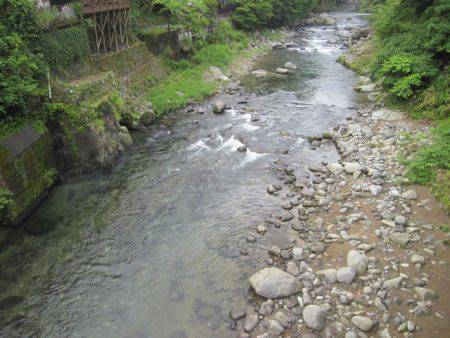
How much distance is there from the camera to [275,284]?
834cm

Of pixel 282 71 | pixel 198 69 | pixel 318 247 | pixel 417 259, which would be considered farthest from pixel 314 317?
pixel 282 71

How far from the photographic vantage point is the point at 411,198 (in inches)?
414

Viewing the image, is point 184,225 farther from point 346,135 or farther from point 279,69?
point 279,69

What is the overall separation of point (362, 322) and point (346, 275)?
130cm

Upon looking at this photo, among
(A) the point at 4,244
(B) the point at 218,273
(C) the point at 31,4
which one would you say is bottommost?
(B) the point at 218,273

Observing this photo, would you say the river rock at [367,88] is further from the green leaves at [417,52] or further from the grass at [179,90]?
the grass at [179,90]

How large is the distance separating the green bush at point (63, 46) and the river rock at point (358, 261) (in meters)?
14.3

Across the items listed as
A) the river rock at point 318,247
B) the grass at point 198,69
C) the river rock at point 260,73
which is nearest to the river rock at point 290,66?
the river rock at point 260,73

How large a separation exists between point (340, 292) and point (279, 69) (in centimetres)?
2298

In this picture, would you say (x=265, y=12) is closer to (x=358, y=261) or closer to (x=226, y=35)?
(x=226, y=35)

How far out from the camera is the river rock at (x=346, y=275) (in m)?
8.30

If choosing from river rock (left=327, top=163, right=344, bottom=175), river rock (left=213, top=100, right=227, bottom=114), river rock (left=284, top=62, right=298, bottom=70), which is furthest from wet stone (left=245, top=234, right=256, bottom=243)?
river rock (left=284, top=62, right=298, bottom=70)

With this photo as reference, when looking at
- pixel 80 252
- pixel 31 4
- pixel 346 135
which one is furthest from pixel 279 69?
pixel 80 252

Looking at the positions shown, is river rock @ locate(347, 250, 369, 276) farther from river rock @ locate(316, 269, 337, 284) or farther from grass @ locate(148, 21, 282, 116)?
grass @ locate(148, 21, 282, 116)
